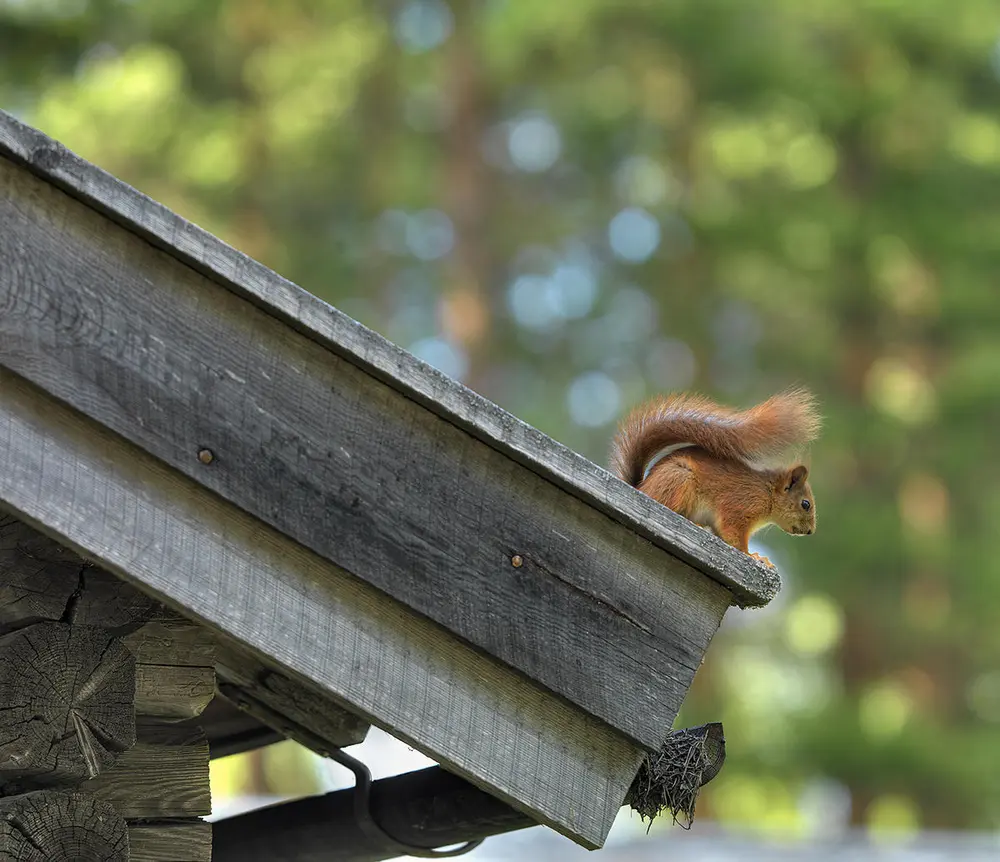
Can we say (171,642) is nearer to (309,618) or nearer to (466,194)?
(309,618)

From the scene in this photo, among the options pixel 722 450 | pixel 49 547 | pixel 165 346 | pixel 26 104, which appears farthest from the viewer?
pixel 26 104

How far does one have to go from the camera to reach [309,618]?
1.42 metres

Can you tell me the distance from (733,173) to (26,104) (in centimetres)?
488

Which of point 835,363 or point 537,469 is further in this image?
point 835,363

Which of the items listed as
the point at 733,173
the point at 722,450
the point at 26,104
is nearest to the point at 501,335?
the point at 733,173

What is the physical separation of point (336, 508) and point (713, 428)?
880mm

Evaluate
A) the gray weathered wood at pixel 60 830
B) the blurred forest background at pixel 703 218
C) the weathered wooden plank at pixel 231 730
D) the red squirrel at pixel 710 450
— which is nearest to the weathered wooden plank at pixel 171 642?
the gray weathered wood at pixel 60 830

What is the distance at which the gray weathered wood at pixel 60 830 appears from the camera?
1.44 metres

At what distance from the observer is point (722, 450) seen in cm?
222

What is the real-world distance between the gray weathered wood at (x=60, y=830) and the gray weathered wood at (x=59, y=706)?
32 millimetres

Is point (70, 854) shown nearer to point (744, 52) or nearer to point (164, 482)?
point (164, 482)

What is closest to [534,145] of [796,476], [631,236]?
[631,236]

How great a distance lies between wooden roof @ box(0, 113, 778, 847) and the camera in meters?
1.35

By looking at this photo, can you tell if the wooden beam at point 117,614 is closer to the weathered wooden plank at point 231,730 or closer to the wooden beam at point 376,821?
the wooden beam at point 376,821
